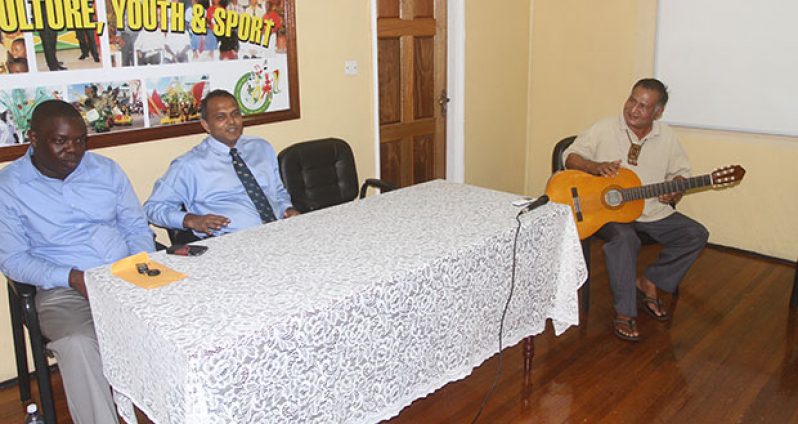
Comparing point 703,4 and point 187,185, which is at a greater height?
point 703,4

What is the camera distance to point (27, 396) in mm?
2639

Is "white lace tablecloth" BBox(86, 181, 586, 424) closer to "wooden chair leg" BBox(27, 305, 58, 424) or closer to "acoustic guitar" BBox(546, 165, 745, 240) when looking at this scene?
"wooden chair leg" BBox(27, 305, 58, 424)

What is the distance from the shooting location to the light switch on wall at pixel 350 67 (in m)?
3.80

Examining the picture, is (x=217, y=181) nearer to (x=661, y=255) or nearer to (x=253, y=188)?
(x=253, y=188)

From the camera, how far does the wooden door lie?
4.17 meters

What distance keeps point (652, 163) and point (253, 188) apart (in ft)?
6.47

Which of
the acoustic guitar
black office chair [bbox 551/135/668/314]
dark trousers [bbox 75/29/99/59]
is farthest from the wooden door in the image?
dark trousers [bbox 75/29/99/59]

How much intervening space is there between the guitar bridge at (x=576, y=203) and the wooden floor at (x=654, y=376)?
539 mm

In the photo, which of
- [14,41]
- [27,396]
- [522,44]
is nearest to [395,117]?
[522,44]

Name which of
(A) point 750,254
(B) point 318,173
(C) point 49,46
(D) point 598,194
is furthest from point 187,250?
(A) point 750,254

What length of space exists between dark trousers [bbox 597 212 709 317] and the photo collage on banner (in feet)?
6.00

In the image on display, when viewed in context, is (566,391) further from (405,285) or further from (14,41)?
(14,41)

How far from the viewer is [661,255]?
341 cm

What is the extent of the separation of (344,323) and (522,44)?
3.74 m
